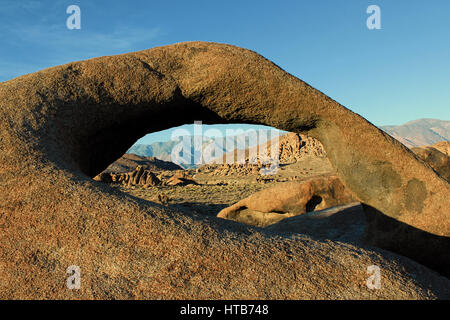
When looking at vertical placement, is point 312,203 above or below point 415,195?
below

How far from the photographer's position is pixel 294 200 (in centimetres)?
897

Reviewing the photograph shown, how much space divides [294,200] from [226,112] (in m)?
5.08

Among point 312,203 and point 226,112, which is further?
point 312,203

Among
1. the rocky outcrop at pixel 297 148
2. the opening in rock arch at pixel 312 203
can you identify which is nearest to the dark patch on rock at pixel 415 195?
the opening in rock arch at pixel 312 203

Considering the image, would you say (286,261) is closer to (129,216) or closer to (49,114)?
(129,216)

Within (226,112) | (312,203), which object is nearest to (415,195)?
(226,112)

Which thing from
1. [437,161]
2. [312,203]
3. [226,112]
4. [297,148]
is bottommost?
[312,203]

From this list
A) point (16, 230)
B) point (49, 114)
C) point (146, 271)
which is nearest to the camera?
point (146, 271)

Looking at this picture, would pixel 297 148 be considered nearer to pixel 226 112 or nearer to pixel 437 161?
pixel 437 161

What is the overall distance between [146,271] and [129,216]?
521 millimetres

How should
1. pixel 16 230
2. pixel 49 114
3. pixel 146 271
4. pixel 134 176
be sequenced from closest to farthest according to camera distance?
pixel 146 271 < pixel 16 230 < pixel 49 114 < pixel 134 176

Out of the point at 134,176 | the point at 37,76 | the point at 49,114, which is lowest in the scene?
the point at 134,176

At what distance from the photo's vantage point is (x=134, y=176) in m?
30.4
